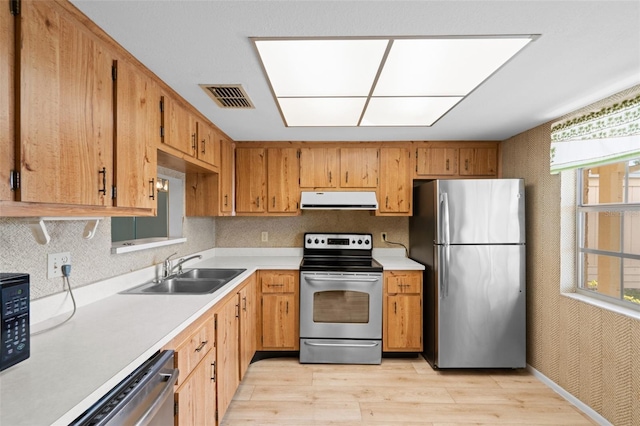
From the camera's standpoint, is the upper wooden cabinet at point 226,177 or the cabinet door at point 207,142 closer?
the cabinet door at point 207,142

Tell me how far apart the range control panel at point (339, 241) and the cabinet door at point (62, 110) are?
2373 mm

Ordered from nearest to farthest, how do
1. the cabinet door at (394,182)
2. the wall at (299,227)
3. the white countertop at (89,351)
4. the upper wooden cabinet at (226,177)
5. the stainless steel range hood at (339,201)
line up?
the white countertop at (89,351) < the upper wooden cabinet at (226,177) < the stainless steel range hood at (339,201) < the cabinet door at (394,182) < the wall at (299,227)

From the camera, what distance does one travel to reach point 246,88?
1925mm

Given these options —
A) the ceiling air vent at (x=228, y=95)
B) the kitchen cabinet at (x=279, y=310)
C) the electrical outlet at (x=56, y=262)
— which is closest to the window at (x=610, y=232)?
the kitchen cabinet at (x=279, y=310)

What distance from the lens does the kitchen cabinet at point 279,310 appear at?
3023 millimetres

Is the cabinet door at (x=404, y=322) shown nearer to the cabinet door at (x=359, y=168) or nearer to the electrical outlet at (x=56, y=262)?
the cabinet door at (x=359, y=168)

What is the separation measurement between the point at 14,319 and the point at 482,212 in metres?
3.05

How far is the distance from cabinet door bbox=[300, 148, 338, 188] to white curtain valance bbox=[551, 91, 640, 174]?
76.4 inches

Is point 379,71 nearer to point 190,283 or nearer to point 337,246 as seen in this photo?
point 190,283

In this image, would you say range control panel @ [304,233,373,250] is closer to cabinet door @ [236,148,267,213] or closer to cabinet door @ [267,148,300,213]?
cabinet door @ [267,148,300,213]

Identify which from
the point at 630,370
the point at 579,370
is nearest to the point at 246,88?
the point at 630,370

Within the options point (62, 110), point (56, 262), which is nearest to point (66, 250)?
point (56, 262)

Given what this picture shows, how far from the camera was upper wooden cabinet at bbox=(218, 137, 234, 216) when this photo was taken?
3.06 metres

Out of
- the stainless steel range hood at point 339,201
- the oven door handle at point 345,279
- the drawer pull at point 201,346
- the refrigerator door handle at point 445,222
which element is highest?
the stainless steel range hood at point 339,201
